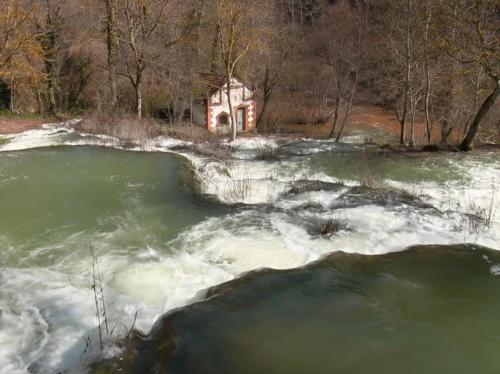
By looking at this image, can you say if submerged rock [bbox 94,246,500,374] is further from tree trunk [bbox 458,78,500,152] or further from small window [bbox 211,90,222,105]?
small window [bbox 211,90,222,105]

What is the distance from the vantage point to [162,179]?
13.0 m

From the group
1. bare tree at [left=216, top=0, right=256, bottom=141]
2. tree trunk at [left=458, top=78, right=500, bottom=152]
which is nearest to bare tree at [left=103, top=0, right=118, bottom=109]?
bare tree at [left=216, top=0, right=256, bottom=141]

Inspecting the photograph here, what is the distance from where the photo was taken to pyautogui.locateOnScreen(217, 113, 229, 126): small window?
31.0m

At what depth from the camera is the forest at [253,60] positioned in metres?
18.6

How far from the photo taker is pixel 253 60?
1284 inches

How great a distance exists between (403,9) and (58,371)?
1982 cm

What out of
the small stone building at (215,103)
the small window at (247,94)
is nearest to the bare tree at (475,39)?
the small stone building at (215,103)

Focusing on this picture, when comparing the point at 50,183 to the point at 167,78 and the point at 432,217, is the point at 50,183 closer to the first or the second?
the point at 432,217

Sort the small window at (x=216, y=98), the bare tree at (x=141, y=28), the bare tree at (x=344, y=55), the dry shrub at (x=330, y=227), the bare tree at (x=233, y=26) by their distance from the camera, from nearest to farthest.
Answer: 1. the dry shrub at (x=330, y=227)
2. the bare tree at (x=233, y=26)
3. the bare tree at (x=141, y=28)
4. the bare tree at (x=344, y=55)
5. the small window at (x=216, y=98)

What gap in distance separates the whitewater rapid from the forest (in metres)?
7.75

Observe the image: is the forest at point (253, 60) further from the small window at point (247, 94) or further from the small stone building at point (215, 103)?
the small window at point (247, 94)

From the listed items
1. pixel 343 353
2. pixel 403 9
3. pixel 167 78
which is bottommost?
pixel 343 353

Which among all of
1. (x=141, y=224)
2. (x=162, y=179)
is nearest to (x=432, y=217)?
(x=141, y=224)

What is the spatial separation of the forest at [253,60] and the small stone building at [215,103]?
78 cm
